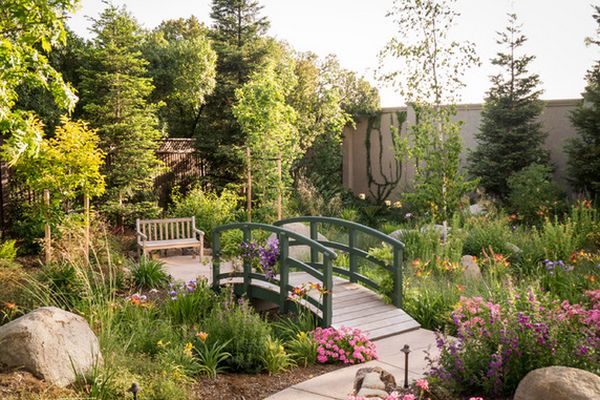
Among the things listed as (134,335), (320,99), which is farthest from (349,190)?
(134,335)

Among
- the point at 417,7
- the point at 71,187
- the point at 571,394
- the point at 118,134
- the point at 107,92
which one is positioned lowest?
the point at 571,394

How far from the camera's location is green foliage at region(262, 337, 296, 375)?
5281mm

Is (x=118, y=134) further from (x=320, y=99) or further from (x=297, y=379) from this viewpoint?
(x=297, y=379)

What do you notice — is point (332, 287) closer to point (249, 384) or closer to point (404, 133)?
point (249, 384)

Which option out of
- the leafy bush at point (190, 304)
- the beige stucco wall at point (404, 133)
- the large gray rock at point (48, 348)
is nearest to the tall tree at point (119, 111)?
the leafy bush at point (190, 304)

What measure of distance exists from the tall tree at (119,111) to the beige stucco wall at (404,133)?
526 cm

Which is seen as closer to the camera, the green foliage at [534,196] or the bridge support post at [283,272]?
the bridge support post at [283,272]

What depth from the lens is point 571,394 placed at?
3443mm

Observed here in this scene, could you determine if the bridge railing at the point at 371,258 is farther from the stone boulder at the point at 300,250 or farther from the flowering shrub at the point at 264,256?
the stone boulder at the point at 300,250

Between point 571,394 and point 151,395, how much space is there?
108 inches

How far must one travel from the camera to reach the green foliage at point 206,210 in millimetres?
11812

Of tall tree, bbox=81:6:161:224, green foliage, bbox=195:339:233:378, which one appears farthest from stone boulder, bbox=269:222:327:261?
green foliage, bbox=195:339:233:378

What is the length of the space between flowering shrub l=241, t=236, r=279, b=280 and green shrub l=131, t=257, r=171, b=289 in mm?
1685

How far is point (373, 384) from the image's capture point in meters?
4.32
